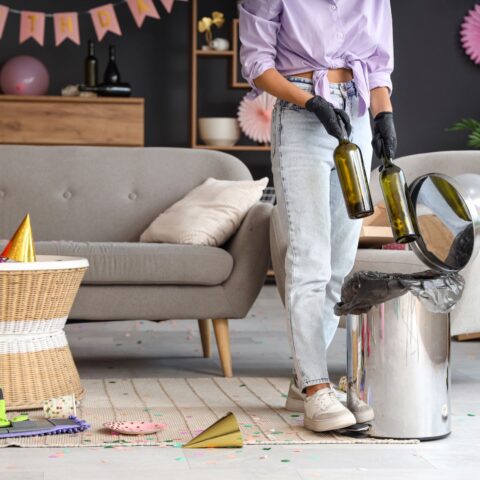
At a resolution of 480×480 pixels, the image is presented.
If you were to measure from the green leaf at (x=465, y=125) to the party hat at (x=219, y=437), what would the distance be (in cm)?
449

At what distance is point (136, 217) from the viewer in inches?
156

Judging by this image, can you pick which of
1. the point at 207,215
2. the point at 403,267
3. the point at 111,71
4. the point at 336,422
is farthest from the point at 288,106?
the point at 111,71

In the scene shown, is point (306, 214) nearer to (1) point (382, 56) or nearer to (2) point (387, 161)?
(2) point (387, 161)

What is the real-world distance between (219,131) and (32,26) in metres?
1.45

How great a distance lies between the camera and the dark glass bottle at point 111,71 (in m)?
6.52

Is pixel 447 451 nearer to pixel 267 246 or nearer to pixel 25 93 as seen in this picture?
pixel 267 246

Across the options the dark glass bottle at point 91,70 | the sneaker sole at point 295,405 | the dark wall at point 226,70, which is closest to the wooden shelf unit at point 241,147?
the dark wall at point 226,70

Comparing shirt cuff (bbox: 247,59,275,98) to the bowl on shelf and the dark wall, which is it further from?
the dark wall

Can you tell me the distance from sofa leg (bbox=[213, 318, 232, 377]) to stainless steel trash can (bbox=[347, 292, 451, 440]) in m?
0.99

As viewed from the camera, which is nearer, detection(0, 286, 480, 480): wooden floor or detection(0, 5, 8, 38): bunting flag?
detection(0, 286, 480, 480): wooden floor

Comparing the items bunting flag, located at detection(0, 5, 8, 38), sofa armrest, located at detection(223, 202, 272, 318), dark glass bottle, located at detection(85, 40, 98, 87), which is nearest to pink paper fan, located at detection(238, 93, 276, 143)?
dark glass bottle, located at detection(85, 40, 98, 87)

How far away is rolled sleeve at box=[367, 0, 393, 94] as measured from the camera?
2588mm

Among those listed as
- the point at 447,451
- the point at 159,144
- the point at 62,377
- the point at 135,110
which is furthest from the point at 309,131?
the point at 159,144

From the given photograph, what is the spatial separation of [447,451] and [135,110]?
445 centimetres
